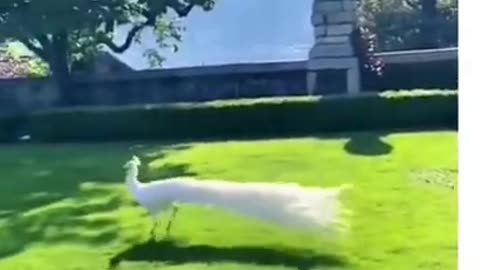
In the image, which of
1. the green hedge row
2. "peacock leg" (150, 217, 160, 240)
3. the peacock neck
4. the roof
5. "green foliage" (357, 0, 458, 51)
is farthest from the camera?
the green hedge row

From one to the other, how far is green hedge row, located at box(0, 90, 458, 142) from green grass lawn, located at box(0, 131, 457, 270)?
0.14 metres

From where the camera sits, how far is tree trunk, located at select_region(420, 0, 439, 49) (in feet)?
6.39

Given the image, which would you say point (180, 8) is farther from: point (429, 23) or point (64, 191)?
point (429, 23)

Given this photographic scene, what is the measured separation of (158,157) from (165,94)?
1.31ft

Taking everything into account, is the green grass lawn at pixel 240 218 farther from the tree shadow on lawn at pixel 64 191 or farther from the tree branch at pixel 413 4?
the tree branch at pixel 413 4

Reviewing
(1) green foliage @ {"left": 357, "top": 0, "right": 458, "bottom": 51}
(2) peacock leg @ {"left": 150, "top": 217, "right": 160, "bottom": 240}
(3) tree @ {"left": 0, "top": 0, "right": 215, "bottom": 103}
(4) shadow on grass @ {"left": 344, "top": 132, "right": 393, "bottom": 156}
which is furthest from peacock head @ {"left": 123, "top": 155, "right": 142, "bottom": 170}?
(1) green foliage @ {"left": 357, "top": 0, "right": 458, "bottom": 51}

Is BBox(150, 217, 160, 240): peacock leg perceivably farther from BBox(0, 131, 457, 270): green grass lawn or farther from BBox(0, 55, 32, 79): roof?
BBox(0, 55, 32, 79): roof

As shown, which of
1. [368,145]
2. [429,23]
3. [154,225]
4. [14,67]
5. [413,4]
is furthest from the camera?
[14,67]

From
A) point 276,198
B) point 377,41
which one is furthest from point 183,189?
point 377,41

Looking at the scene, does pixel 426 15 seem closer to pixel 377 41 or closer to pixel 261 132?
pixel 377 41

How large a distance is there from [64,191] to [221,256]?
3.31 ft

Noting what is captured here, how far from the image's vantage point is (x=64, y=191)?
2896 millimetres

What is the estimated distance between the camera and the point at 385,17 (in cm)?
246

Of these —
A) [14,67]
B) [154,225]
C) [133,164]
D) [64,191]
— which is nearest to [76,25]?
[14,67]
